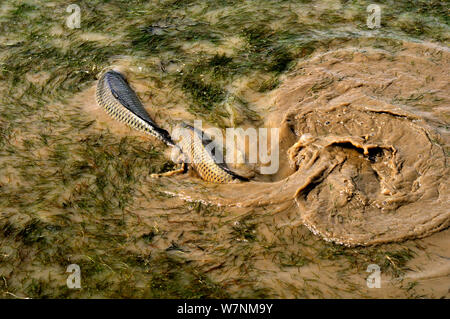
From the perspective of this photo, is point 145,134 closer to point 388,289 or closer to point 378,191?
point 378,191

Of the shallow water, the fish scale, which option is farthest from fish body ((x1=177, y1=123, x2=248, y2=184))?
the shallow water

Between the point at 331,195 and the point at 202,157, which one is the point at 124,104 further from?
the point at 331,195

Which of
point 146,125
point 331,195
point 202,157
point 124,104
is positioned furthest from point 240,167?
point 124,104

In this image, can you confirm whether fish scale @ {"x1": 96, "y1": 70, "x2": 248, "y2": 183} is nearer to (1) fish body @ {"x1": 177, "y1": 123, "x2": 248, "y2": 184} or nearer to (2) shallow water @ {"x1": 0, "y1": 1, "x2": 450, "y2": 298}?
(1) fish body @ {"x1": 177, "y1": 123, "x2": 248, "y2": 184}

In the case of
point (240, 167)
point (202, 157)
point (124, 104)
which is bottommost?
point (240, 167)

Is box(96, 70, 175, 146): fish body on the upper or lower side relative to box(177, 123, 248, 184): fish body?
upper

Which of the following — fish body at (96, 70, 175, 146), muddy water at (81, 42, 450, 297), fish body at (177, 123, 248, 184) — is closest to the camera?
muddy water at (81, 42, 450, 297)
